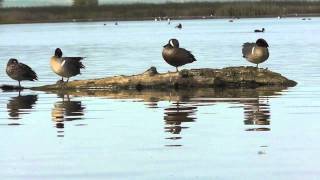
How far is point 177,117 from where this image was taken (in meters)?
17.4

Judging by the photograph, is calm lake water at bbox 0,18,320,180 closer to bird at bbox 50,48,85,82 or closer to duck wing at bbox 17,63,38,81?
→ bird at bbox 50,48,85,82

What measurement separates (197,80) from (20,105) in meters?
4.63

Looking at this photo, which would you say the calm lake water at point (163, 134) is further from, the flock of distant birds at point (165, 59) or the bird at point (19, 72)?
the bird at point (19, 72)

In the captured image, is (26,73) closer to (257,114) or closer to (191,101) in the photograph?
(191,101)

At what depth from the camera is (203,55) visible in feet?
139

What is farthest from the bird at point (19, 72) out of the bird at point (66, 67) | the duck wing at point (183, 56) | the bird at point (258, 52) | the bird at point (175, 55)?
the bird at point (258, 52)

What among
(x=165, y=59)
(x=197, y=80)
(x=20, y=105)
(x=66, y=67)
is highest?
(x=165, y=59)

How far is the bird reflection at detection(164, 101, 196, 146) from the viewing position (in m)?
15.5

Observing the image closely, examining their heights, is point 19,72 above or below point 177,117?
above

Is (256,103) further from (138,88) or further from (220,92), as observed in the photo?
(138,88)

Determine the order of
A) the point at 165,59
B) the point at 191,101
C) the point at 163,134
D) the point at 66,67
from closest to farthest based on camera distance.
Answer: the point at 163,134 < the point at 191,101 < the point at 66,67 < the point at 165,59

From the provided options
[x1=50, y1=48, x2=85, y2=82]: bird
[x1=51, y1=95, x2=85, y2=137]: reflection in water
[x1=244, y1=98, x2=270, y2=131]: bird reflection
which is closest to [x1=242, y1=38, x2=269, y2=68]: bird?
[x1=50, y1=48, x2=85, y2=82]: bird

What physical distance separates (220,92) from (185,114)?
15.6 ft

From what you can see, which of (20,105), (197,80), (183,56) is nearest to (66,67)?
(183,56)
